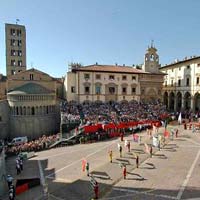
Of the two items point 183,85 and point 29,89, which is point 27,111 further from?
point 183,85

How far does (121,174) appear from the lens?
19.8m

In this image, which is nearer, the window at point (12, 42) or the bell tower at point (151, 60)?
the bell tower at point (151, 60)

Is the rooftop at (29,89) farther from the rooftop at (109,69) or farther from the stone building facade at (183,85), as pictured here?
the stone building facade at (183,85)

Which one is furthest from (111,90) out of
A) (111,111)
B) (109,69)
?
(111,111)

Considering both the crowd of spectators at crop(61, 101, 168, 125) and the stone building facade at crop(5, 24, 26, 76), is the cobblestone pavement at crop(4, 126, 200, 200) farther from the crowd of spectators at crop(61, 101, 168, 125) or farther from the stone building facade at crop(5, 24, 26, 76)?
the stone building facade at crop(5, 24, 26, 76)

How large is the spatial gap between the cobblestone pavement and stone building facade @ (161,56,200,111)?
25117mm

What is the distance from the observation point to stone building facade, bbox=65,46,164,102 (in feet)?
153

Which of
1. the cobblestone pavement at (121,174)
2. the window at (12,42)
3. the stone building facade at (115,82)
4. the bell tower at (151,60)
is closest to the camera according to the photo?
the cobblestone pavement at (121,174)

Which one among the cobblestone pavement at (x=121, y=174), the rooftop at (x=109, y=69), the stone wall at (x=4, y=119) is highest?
the rooftop at (x=109, y=69)


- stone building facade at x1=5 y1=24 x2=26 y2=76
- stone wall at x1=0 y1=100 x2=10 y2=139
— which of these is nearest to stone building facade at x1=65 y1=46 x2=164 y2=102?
stone wall at x1=0 y1=100 x2=10 y2=139

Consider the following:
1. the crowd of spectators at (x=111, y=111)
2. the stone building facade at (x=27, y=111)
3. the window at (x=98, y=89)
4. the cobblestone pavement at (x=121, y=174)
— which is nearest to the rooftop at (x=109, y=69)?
the window at (x=98, y=89)

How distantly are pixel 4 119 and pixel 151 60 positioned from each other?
33.6 metres

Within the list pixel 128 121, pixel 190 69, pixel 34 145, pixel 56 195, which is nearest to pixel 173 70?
pixel 190 69

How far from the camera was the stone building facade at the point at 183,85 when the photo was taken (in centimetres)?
5194
